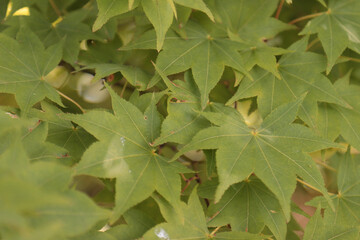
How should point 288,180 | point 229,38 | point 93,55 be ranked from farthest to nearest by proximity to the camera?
point 93,55
point 229,38
point 288,180

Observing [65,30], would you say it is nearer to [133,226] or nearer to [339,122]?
[133,226]

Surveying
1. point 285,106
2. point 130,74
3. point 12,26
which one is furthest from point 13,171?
point 12,26

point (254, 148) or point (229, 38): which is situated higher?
point (229, 38)

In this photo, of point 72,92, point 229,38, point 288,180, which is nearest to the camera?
point 288,180

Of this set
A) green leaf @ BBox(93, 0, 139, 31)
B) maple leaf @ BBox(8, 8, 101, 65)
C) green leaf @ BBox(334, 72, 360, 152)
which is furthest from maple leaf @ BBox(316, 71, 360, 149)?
maple leaf @ BBox(8, 8, 101, 65)

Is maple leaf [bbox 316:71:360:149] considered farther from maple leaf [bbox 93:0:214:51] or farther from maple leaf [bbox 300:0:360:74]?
maple leaf [bbox 93:0:214:51]

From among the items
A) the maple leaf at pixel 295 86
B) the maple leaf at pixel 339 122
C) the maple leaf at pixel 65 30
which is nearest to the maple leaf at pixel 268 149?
the maple leaf at pixel 295 86

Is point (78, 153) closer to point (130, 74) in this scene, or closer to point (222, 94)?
point (130, 74)
